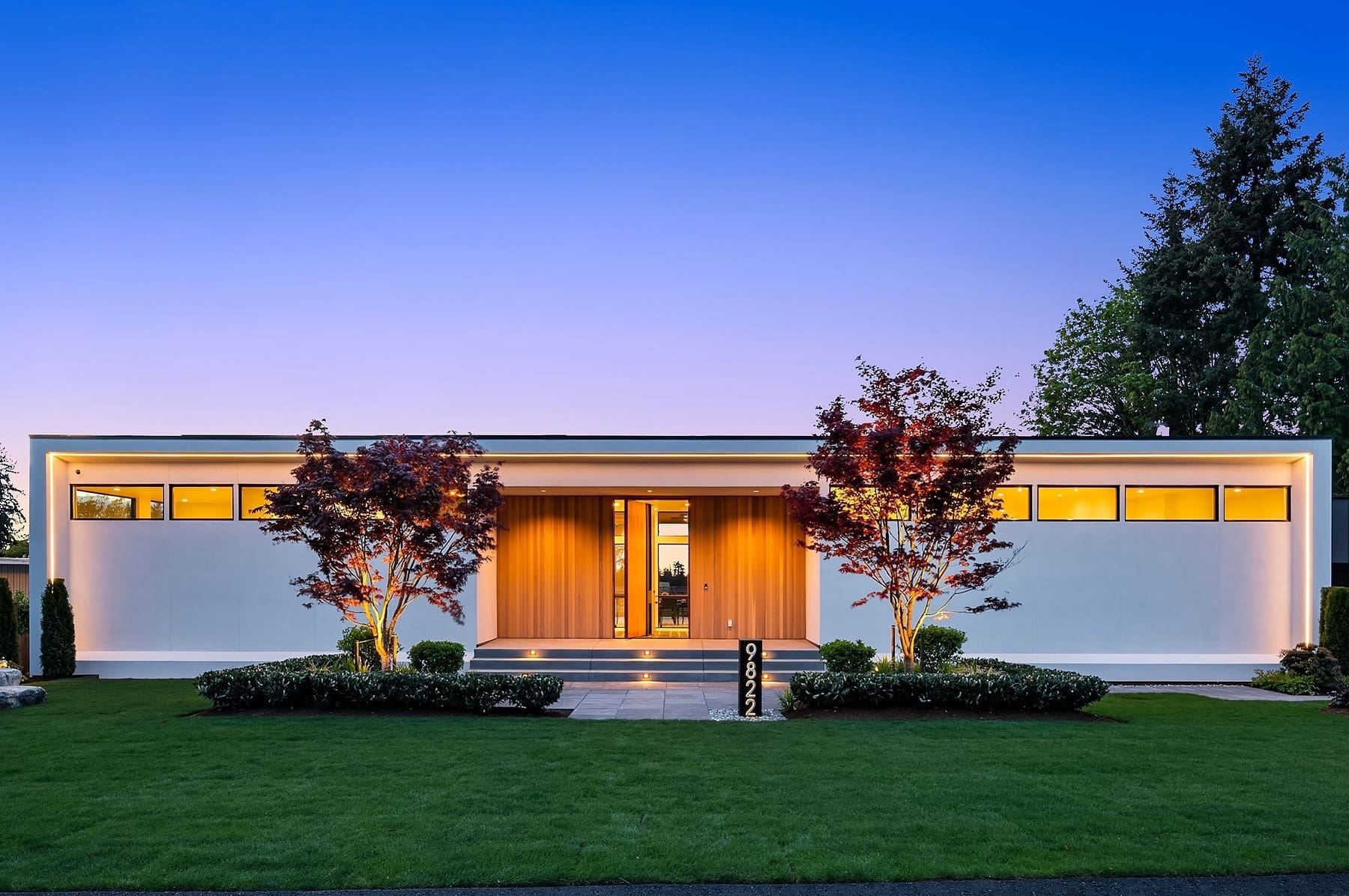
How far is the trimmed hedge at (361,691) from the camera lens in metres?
10.8

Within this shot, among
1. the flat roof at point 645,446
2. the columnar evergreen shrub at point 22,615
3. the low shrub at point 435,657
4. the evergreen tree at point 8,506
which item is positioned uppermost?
the flat roof at point 645,446

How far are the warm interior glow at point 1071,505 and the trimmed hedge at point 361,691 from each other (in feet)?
29.4

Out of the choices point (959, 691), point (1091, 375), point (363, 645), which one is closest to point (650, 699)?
point (959, 691)

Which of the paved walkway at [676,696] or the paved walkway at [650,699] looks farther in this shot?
the paved walkway at [676,696]

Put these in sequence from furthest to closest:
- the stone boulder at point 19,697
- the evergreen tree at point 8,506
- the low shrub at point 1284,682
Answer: the evergreen tree at point 8,506, the low shrub at point 1284,682, the stone boulder at point 19,697

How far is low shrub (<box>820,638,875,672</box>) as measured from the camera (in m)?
12.7

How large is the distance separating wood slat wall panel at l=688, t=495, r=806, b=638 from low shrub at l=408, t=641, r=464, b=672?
5.20 metres

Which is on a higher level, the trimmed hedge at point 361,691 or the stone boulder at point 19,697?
the trimmed hedge at point 361,691

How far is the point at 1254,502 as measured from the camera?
15.5m

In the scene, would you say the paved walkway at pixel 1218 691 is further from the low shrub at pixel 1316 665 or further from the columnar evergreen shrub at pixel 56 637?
the columnar evergreen shrub at pixel 56 637

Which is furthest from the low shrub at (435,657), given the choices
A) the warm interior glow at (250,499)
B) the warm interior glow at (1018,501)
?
the warm interior glow at (1018,501)

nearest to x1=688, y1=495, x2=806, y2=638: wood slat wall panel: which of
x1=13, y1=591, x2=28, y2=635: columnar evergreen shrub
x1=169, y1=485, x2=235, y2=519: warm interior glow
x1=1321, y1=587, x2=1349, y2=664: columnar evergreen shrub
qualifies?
x1=169, y1=485, x2=235, y2=519: warm interior glow

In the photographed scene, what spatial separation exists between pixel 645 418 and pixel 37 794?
65.4ft

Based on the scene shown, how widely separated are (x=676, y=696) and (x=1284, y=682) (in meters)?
9.03
